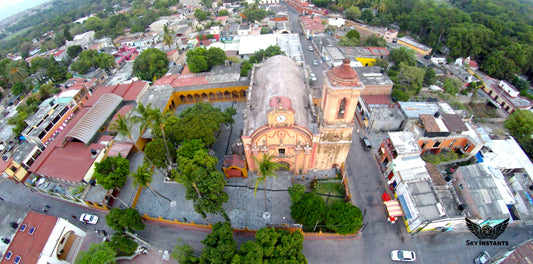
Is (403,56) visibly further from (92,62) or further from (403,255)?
(92,62)

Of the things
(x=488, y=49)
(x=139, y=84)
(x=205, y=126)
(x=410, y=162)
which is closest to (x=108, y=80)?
(x=139, y=84)

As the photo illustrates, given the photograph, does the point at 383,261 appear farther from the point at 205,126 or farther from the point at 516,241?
the point at 205,126

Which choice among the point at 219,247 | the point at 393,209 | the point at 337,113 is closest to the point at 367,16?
the point at 337,113

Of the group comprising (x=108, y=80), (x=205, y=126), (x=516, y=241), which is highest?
(x=205, y=126)

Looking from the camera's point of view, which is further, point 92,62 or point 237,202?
point 92,62

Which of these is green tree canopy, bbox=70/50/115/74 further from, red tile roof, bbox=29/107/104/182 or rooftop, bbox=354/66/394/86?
rooftop, bbox=354/66/394/86

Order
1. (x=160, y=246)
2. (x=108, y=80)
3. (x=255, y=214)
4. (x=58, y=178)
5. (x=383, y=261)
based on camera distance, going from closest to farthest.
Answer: (x=383, y=261), (x=160, y=246), (x=255, y=214), (x=58, y=178), (x=108, y=80)

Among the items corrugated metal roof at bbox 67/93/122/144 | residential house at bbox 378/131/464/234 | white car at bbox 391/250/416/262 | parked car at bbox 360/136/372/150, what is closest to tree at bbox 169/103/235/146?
corrugated metal roof at bbox 67/93/122/144
